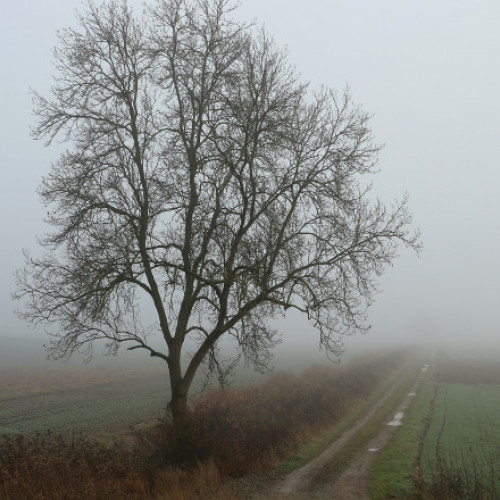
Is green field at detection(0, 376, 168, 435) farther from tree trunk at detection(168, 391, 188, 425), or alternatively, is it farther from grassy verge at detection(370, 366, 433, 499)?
grassy verge at detection(370, 366, 433, 499)

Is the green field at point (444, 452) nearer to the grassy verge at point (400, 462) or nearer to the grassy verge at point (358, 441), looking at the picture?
the grassy verge at point (400, 462)

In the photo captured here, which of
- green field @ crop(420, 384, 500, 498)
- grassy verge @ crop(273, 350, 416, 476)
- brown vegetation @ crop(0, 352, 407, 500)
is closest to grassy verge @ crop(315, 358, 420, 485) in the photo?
grassy verge @ crop(273, 350, 416, 476)

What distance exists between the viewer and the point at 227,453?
12.7 m

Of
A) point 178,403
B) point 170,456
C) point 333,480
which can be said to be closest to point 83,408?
point 178,403

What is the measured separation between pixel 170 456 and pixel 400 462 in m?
6.78

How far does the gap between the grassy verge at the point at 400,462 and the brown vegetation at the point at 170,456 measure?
3036 mm

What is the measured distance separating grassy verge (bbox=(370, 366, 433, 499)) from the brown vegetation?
9.96 feet

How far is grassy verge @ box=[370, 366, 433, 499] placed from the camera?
1049cm

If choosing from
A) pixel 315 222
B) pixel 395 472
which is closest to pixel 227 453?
pixel 395 472

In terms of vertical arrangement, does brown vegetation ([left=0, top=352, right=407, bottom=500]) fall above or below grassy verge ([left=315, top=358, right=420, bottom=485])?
above

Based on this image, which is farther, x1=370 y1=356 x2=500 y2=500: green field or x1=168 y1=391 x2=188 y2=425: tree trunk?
x1=168 y1=391 x2=188 y2=425: tree trunk

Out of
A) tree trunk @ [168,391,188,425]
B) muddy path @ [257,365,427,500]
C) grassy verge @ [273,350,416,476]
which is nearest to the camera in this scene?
muddy path @ [257,365,427,500]

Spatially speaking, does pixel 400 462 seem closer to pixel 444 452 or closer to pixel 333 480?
pixel 444 452

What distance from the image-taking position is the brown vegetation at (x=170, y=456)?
28.0 feet
